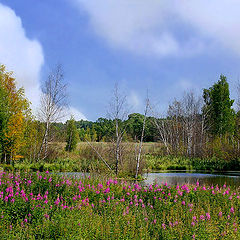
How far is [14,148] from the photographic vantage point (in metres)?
23.7

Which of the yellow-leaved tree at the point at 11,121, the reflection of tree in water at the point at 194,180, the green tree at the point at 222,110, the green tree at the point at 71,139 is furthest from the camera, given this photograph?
the green tree at the point at 222,110

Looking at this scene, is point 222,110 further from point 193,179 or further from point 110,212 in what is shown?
point 110,212

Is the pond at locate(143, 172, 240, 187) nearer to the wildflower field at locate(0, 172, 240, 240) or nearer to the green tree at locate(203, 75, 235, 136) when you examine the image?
the wildflower field at locate(0, 172, 240, 240)

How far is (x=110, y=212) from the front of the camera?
6.25 m

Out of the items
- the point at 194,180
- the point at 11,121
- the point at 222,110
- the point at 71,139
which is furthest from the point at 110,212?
the point at 222,110

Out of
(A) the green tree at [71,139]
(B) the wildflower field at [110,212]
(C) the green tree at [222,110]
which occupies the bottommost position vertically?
(B) the wildflower field at [110,212]

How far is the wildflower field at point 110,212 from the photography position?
4766mm

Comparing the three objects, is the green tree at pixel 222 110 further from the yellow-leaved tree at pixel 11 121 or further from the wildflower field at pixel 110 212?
the wildflower field at pixel 110 212

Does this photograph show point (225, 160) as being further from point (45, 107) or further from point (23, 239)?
point (23, 239)

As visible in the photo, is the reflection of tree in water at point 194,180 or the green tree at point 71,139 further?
the green tree at point 71,139

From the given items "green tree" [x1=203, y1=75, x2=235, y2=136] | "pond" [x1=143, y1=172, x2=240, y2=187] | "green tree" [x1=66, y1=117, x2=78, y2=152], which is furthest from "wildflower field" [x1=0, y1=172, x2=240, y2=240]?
"green tree" [x1=203, y1=75, x2=235, y2=136]

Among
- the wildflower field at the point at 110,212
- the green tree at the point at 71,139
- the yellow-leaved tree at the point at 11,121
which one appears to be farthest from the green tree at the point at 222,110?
the wildflower field at the point at 110,212

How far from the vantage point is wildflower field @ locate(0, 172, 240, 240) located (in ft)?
15.6

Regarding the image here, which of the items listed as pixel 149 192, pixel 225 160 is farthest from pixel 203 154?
pixel 149 192
